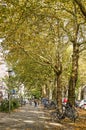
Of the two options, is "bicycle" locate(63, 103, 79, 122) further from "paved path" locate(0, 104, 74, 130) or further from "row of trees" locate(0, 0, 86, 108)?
"paved path" locate(0, 104, 74, 130)

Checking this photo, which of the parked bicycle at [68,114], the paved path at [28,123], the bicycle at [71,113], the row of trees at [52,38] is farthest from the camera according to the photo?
the parked bicycle at [68,114]

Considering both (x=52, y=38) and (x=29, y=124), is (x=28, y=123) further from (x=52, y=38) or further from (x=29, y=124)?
(x=52, y=38)

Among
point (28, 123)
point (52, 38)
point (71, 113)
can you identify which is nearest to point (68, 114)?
point (71, 113)

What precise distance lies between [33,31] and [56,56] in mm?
8441

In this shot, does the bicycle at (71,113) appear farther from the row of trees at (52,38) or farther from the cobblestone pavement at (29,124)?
the cobblestone pavement at (29,124)

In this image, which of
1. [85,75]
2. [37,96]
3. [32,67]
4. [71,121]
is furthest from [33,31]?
[37,96]

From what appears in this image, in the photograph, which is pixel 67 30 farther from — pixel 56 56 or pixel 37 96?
Result: pixel 37 96

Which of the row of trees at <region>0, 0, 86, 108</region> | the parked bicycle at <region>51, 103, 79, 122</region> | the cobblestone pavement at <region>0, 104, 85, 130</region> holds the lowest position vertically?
the cobblestone pavement at <region>0, 104, 85, 130</region>

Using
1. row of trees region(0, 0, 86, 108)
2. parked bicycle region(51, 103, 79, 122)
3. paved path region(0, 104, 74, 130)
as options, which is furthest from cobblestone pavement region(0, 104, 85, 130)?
row of trees region(0, 0, 86, 108)

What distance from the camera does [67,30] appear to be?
118 feet

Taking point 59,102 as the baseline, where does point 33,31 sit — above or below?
above

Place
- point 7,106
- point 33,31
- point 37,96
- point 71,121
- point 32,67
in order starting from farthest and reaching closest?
point 37,96 < point 32,67 < point 7,106 < point 33,31 < point 71,121

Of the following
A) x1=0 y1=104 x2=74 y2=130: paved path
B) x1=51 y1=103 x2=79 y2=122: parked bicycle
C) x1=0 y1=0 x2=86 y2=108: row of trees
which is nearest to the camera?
x1=0 y1=104 x2=74 y2=130: paved path

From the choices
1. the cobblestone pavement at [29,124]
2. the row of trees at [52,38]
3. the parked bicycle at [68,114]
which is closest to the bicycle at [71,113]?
the parked bicycle at [68,114]
